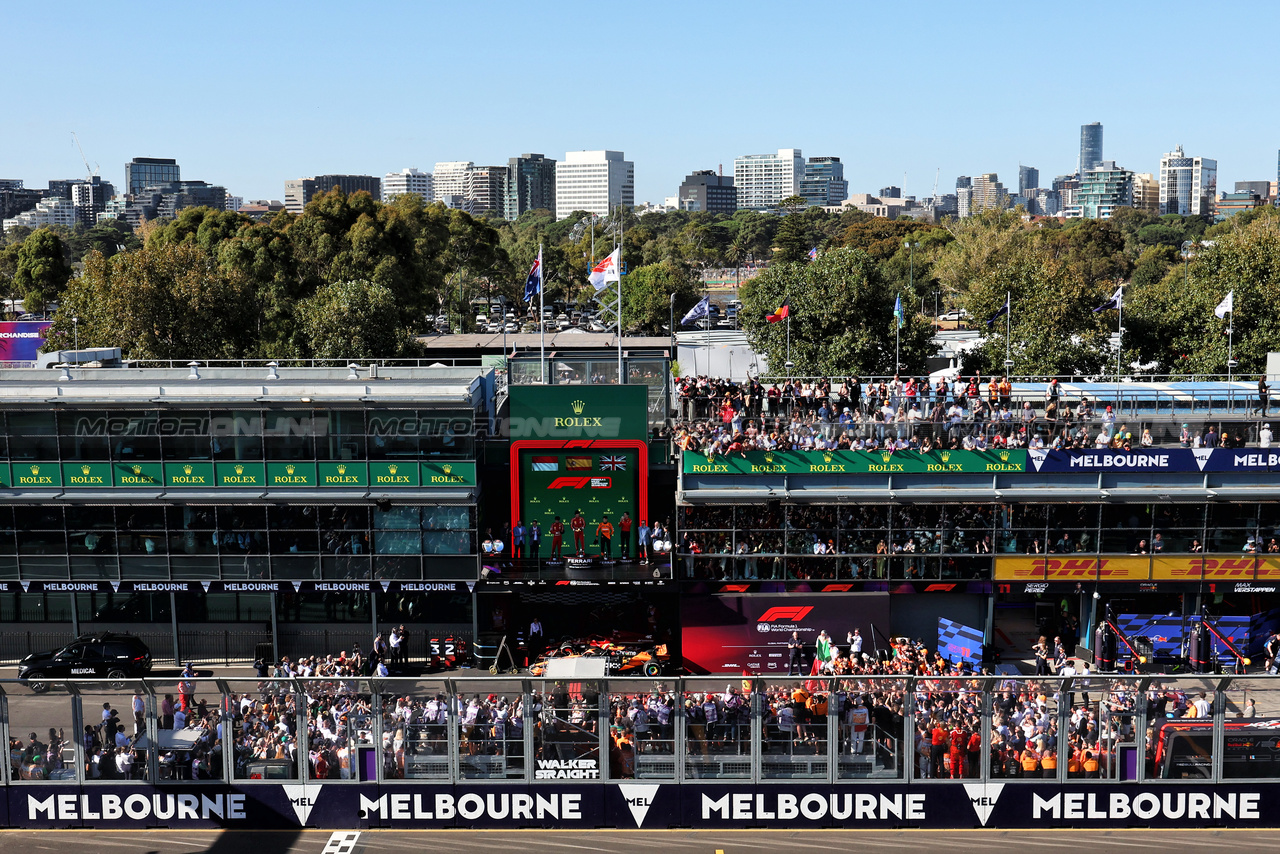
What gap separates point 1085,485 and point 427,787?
786 inches

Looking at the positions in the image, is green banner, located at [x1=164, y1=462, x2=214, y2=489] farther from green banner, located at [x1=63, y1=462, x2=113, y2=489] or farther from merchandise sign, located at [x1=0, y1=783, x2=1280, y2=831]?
merchandise sign, located at [x1=0, y1=783, x2=1280, y2=831]

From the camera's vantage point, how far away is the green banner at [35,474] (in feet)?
105

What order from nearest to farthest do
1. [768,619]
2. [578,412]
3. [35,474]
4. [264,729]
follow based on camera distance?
[264,729]
[768,619]
[35,474]
[578,412]

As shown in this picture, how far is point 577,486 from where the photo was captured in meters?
33.1

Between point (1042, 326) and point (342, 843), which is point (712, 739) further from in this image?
point (1042, 326)

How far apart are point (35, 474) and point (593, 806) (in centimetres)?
2031

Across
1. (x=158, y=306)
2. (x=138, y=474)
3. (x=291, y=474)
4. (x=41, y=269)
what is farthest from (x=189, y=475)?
(x=41, y=269)

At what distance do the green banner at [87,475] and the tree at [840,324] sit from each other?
2879 centimetres

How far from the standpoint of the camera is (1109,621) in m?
31.9

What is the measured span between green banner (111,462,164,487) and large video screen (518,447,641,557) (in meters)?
10.3

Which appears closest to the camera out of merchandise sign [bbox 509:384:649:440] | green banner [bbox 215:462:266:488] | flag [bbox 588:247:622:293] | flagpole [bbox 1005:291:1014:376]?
green banner [bbox 215:462:266:488]

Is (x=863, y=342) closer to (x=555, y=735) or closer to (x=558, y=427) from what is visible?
(x=558, y=427)

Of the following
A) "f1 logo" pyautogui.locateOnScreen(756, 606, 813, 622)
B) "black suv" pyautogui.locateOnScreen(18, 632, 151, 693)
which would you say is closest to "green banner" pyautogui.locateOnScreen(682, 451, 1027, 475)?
"f1 logo" pyautogui.locateOnScreen(756, 606, 813, 622)

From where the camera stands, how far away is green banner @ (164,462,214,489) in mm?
32062
